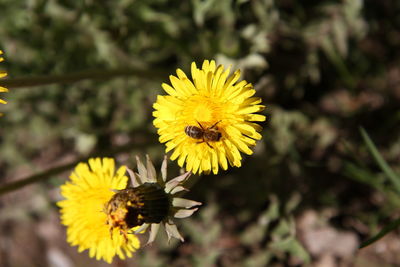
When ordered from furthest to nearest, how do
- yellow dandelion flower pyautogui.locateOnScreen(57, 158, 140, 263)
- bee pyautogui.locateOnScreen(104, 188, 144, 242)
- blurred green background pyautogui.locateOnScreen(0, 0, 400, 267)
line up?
blurred green background pyautogui.locateOnScreen(0, 0, 400, 267) → yellow dandelion flower pyautogui.locateOnScreen(57, 158, 140, 263) → bee pyautogui.locateOnScreen(104, 188, 144, 242)

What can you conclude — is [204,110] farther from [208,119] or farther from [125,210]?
[125,210]

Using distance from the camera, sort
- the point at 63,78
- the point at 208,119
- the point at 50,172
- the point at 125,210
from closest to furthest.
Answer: the point at 125,210 < the point at 208,119 < the point at 63,78 < the point at 50,172

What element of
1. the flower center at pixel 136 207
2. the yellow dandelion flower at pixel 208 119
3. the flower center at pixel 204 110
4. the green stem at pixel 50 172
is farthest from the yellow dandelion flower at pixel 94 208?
the flower center at pixel 204 110

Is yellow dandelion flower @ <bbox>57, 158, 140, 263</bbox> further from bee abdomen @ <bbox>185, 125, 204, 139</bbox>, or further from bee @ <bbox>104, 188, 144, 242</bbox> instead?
bee abdomen @ <bbox>185, 125, 204, 139</bbox>

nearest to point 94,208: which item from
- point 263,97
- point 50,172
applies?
point 50,172

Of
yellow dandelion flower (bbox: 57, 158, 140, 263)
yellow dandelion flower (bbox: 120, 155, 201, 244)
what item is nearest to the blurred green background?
yellow dandelion flower (bbox: 57, 158, 140, 263)

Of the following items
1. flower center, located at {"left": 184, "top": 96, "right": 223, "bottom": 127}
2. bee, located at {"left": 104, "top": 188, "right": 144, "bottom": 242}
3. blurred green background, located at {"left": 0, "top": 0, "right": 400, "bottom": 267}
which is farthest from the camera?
blurred green background, located at {"left": 0, "top": 0, "right": 400, "bottom": 267}
